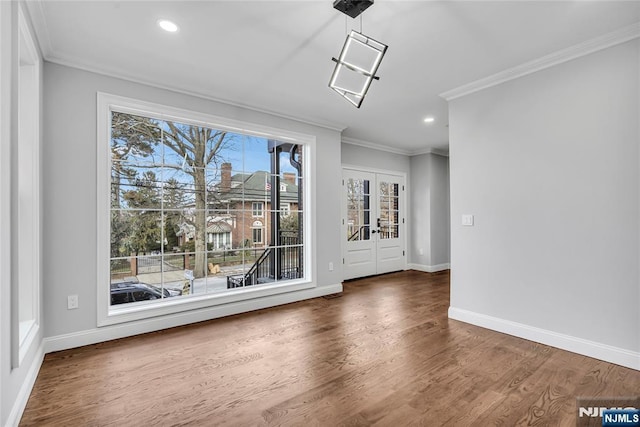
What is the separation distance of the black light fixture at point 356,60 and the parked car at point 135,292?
112 inches

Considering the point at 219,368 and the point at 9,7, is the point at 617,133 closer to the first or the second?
the point at 219,368

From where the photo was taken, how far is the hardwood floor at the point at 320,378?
1858 millimetres

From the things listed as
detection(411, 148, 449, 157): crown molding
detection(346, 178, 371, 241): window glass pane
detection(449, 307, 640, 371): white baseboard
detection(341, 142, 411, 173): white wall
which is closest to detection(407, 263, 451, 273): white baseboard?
detection(346, 178, 371, 241): window glass pane

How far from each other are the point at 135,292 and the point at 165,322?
48 cm

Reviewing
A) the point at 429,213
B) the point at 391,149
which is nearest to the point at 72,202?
the point at 391,149

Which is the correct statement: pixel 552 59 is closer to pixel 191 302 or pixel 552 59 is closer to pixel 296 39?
pixel 296 39

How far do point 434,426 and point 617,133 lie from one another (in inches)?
102

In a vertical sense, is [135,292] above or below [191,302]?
above

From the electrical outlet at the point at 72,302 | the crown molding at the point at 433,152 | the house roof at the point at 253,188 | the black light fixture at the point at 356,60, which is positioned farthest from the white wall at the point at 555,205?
the electrical outlet at the point at 72,302

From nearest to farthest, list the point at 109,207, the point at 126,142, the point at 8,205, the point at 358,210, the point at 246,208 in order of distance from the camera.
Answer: the point at 8,205, the point at 109,207, the point at 126,142, the point at 246,208, the point at 358,210

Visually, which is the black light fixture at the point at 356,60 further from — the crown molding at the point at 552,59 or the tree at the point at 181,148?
the tree at the point at 181,148

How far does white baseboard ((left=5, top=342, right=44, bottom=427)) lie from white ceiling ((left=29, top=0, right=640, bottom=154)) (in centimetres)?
245

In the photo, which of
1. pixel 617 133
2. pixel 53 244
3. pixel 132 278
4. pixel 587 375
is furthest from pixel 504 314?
pixel 53 244

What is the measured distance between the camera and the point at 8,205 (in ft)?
5.40
